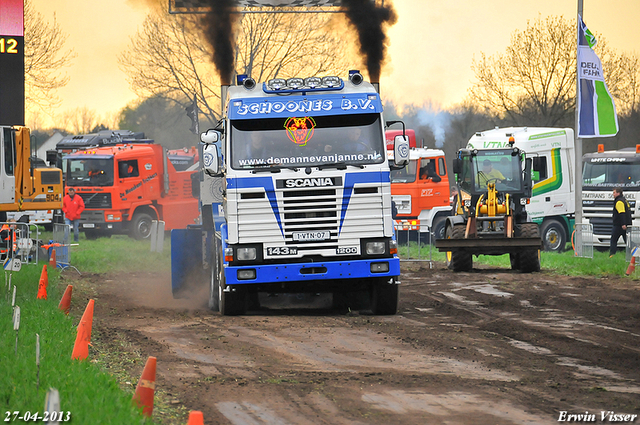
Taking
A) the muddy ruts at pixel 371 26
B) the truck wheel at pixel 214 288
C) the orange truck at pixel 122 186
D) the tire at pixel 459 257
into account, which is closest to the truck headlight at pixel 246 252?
the truck wheel at pixel 214 288

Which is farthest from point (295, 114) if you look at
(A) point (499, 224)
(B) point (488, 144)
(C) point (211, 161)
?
(B) point (488, 144)

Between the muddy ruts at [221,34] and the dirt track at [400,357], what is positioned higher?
the muddy ruts at [221,34]

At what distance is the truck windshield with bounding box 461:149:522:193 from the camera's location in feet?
70.9

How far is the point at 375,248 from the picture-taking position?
11.8 m

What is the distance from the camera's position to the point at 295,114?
38.9 feet

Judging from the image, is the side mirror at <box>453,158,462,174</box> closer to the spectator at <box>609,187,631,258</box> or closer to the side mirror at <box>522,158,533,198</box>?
the side mirror at <box>522,158,533,198</box>

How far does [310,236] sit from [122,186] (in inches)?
896

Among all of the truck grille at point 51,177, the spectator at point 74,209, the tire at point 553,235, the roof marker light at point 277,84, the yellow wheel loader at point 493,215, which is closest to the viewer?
the roof marker light at point 277,84

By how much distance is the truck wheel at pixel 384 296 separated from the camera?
12.3 m

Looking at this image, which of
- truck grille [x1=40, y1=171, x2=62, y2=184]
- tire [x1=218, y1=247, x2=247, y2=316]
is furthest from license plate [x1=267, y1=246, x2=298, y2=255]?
truck grille [x1=40, y1=171, x2=62, y2=184]

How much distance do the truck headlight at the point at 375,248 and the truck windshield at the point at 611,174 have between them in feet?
60.4

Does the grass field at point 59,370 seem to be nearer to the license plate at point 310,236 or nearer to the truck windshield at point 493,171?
the license plate at point 310,236

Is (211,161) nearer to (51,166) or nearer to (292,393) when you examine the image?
(292,393)

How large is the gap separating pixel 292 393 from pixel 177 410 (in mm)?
1061
